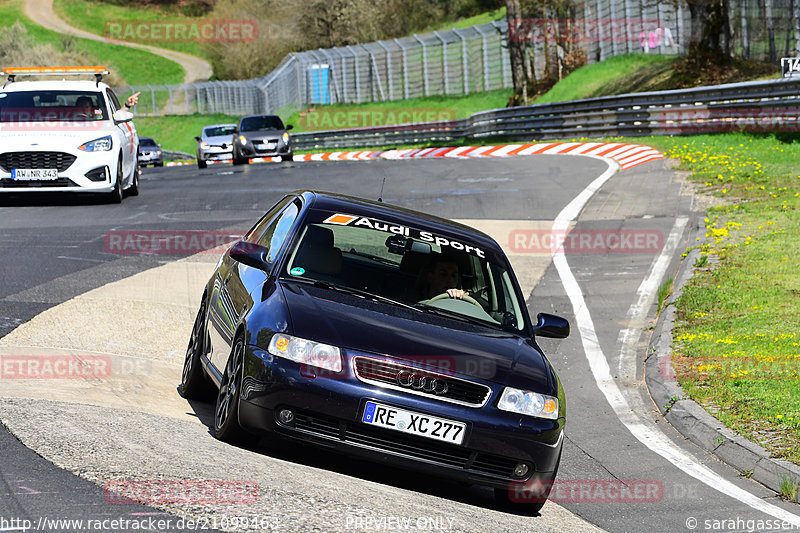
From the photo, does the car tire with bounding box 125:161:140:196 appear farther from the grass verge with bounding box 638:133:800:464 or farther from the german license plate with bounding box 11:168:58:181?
the grass verge with bounding box 638:133:800:464

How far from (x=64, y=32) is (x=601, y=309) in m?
116

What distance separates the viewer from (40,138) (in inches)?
692

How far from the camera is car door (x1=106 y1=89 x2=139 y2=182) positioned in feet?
61.9

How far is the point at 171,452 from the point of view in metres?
5.77

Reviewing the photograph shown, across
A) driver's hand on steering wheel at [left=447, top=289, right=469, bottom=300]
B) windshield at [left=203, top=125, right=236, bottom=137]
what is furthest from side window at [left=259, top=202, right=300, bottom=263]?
windshield at [left=203, top=125, right=236, bottom=137]

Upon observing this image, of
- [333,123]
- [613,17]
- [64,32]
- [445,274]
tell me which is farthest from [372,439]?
[64,32]

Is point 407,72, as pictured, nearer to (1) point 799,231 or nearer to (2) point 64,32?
(1) point 799,231

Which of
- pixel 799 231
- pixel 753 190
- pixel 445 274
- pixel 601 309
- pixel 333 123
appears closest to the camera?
pixel 445 274

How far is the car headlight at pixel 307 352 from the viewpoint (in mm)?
5949

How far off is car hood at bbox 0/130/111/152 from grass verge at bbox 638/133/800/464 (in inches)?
385
